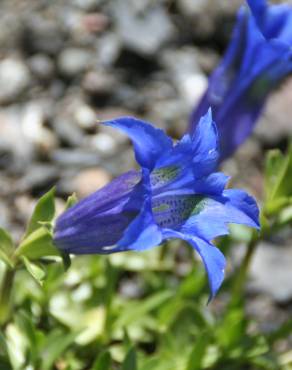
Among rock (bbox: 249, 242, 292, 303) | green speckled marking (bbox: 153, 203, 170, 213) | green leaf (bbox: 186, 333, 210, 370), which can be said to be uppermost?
green speckled marking (bbox: 153, 203, 170, 213)

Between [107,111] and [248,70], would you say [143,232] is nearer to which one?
[248,70]

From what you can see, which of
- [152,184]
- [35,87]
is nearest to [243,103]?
[152,184]

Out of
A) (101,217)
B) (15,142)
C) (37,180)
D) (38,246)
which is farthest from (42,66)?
(101,217)

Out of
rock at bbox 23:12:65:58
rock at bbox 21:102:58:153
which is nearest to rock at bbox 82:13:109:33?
rock at bbox 23:12:65:58

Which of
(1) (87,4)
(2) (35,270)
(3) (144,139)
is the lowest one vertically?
(2) (35,270)

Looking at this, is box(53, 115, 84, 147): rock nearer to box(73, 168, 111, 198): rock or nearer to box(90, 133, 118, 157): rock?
box(90, 133, 118, 157): rock

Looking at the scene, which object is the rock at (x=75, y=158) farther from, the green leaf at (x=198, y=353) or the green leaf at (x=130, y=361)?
the green leaf at (x=130, y=361)
